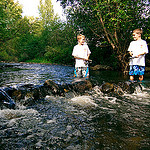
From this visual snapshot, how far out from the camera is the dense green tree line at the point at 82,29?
845 cm

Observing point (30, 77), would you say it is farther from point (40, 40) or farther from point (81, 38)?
point (40, 40)

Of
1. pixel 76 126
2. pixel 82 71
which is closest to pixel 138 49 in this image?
pixel 82 71

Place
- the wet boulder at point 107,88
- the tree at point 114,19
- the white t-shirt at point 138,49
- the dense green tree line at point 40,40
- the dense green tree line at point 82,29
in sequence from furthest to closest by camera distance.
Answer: the dense green tree line at point 40,40 < the dense green tree line at point 82,29 < the tree at point 114,19 < the white t-shirt at point 138,49 < the wet boulder at point 107,88

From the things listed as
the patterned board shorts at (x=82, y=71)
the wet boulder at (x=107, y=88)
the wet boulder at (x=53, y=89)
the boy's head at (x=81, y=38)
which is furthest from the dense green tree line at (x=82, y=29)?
the wet boulder at (x=53, y=89)

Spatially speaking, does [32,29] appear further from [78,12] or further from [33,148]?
[33,148]

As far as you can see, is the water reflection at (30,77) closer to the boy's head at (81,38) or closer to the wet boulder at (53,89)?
the wet boulder at (53,89)

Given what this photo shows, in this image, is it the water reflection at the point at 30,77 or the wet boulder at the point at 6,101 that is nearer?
the wet boulder at the point at 6,101

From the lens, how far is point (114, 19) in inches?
290

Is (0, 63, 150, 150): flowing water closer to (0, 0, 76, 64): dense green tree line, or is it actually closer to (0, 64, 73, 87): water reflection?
(0, 64, 73, 87): water reflection

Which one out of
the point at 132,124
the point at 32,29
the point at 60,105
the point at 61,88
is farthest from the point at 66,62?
the point at 32,29

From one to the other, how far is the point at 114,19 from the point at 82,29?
6.29 metres

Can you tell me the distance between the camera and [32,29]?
145ft

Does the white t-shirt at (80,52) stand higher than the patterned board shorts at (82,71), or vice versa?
the white t-shirt at (80,52)

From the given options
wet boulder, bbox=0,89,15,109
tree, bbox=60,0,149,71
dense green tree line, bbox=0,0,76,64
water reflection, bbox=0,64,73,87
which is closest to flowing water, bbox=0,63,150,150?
wet boulder, bbox=0,89,15,109
